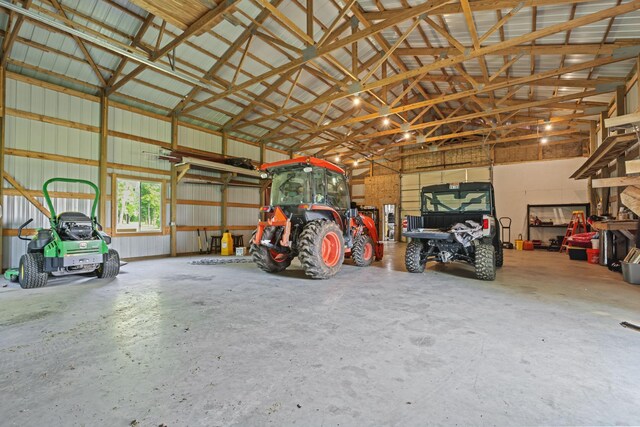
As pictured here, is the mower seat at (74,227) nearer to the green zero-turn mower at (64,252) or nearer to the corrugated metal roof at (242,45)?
the green zero-turn mower at (64,252)

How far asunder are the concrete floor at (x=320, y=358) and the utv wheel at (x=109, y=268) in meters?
1.18

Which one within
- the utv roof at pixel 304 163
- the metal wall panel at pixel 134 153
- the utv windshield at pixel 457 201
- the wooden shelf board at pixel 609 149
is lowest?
the utv windshield at pixel 457 201

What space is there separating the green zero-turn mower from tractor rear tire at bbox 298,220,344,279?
148 inches

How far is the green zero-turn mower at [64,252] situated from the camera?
4645mm

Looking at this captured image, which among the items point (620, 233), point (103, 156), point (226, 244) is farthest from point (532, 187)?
point (103, 156)

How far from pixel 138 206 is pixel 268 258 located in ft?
18.3

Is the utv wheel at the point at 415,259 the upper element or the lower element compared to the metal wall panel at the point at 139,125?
lower

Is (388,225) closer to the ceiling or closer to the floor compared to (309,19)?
closer to the floor

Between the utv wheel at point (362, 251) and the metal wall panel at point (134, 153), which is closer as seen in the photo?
the utv wheel at point (362, 251)

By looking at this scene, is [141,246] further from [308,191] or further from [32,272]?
[308,191]

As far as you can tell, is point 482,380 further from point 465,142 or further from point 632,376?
point 465,142

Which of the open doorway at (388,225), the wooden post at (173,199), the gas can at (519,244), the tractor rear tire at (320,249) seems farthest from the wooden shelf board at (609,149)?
the wooden post at (173,199)

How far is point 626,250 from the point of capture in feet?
21.0

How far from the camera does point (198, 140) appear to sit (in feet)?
33.1
